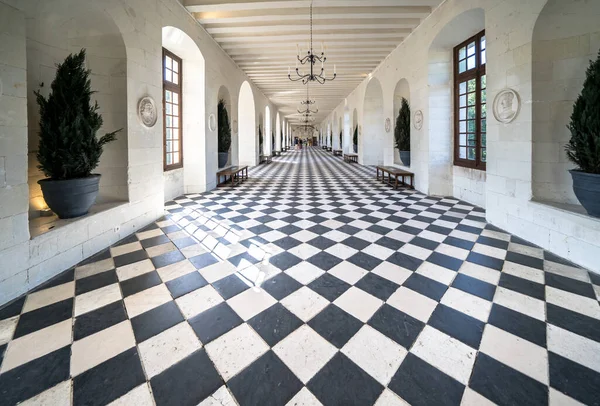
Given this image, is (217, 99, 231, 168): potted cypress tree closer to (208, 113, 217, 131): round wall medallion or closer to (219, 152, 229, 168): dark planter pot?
(219, 152, 229, 168): dark planter pot

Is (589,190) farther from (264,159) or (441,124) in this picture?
(264,159)

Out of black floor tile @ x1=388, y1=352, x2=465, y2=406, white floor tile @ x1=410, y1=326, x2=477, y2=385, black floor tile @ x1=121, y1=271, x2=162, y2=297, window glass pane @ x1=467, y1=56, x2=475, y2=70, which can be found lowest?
black floor tile @ x1=388, y1=352, x2=465, y2=406

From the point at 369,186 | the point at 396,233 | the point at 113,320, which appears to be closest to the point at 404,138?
the point at 369,186

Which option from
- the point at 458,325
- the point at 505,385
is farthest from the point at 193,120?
the point at 505,385

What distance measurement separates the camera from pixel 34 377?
4.55 feet

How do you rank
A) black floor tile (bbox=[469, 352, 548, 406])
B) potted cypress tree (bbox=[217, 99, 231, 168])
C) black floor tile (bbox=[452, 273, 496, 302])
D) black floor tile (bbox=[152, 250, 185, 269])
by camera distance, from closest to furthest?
1. black floor tile (bbox=[469, 352, 548, 406])
2. black floor tile (bbox=[452, 273, 496, 302])
3. black floor tile (bbox=[152, 250, 185, 269])
4. potted cypress tree (bbox=[217, 99, 231, 168])

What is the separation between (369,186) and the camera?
7.13 m

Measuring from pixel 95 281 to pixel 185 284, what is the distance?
80 cm

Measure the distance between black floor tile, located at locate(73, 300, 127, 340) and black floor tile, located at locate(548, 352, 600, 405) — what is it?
249cm

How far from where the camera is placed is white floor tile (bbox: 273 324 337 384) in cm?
144

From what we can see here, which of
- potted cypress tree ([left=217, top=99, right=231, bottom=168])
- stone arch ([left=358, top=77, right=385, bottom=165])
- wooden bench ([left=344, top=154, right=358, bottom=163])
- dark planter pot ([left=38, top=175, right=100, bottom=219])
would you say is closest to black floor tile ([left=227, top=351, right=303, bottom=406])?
dark planter pot ([left=38, top=175, right=100, bottom=219])

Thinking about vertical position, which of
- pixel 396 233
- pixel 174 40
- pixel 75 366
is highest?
pixel 174 40

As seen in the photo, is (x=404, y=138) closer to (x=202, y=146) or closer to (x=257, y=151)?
(x=202, y=146)

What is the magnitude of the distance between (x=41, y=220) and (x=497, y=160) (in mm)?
5507
